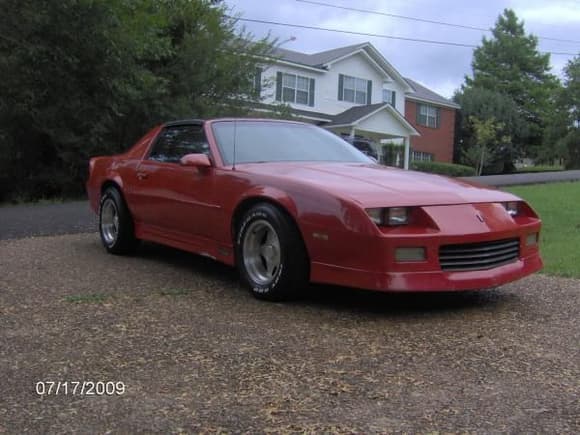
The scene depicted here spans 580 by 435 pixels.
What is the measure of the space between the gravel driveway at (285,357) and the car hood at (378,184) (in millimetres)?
750

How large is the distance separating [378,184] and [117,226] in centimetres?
305

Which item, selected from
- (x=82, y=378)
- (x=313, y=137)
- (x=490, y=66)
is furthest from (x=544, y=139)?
(x=82, y=378)

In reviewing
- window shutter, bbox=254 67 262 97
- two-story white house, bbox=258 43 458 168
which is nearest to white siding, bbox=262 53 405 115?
two-story white house, bbox=258 43 458 168

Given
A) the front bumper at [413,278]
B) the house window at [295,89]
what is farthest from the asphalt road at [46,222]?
the house window at [295,89]

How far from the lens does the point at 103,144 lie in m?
15.0

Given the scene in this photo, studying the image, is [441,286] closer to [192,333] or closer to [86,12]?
[192,333]

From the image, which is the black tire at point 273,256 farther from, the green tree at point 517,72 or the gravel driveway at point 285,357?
the green tree at point 517,72

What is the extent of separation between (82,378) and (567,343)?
2651 mm

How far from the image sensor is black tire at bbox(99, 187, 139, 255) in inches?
249

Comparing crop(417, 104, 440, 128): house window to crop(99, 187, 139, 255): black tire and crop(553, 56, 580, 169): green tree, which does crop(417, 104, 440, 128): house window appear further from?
crop(99, 187, 139, 255): black tire

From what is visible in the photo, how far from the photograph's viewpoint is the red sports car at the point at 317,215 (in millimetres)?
4023

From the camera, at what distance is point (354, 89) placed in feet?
108

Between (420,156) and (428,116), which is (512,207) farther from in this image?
(428,116)

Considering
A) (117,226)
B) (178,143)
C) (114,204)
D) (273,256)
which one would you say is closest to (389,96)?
(114,204)
